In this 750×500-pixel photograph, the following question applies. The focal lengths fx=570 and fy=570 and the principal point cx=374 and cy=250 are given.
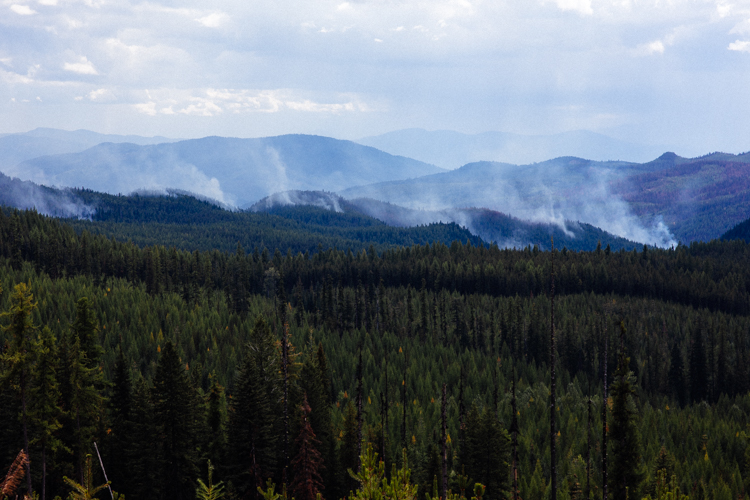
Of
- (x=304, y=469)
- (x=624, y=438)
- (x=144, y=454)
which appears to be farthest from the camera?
(x=144, y=454)

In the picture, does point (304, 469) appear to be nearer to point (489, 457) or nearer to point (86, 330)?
point (489, 457)

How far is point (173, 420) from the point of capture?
58.1 meters

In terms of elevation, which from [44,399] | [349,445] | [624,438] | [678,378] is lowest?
[678,378]

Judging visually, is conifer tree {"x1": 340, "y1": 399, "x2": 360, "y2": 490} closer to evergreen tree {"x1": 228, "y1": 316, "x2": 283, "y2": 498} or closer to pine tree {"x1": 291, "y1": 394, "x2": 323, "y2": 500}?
evergreen tree {"x1": 228, "y1": 316, "x2": 283, "y2": 498}

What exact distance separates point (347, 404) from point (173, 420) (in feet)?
138

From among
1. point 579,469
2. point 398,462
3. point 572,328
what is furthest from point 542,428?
point 572,328

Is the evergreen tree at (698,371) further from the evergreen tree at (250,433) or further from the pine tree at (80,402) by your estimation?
the pine tree at (80,402)

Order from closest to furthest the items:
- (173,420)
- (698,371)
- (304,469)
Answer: (304,469) → (173,420) → (698,371)

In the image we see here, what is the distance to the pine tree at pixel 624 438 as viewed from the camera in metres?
42.5

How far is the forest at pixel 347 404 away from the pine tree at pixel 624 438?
0.16 metres

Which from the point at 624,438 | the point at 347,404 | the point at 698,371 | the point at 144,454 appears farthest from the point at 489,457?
the point at 698,371

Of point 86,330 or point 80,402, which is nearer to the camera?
point 80,402

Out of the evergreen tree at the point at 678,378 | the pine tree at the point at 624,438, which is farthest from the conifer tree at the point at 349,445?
the evergreen tree at the point at 678,378

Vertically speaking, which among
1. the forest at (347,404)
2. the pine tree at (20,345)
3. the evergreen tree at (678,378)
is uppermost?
the pine tree at (20,345)
